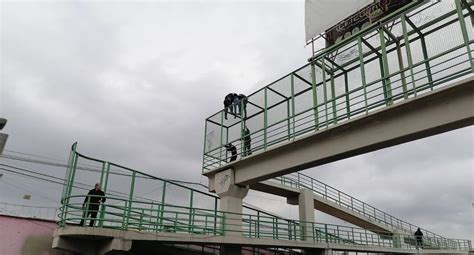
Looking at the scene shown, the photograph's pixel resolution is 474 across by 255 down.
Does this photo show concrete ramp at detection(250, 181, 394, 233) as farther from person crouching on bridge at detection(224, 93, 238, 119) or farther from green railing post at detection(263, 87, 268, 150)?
person crouching on bridge at detection(224, 93, 238, 119)

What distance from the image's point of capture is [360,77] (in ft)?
48.8

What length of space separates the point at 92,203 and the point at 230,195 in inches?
283

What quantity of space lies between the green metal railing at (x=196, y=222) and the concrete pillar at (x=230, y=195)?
0.18 feet

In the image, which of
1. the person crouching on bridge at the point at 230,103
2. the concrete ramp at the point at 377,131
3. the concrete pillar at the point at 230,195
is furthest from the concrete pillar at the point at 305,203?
the person crouching on bridge at the point at 230,103

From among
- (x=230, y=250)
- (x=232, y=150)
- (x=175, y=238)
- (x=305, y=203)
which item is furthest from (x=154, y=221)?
(x=305, y=203)

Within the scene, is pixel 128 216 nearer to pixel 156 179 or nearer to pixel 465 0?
pixel 156 179

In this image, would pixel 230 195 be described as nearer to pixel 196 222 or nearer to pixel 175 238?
pixel 196 222

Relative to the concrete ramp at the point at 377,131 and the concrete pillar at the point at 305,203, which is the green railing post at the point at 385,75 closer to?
the concrete ramp at the point at 377,131

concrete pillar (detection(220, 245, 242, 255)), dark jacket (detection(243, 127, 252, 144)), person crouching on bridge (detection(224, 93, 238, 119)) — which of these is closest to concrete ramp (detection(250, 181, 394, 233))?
dark jacket (detection(243, 127, 252, 144))

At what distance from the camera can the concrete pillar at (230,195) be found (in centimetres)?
1647

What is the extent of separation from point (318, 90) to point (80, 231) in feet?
35.2

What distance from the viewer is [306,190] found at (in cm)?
2202

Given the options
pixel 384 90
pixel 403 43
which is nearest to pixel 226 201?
pixel 384 90

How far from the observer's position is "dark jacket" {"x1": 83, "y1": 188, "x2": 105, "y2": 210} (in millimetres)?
11869
